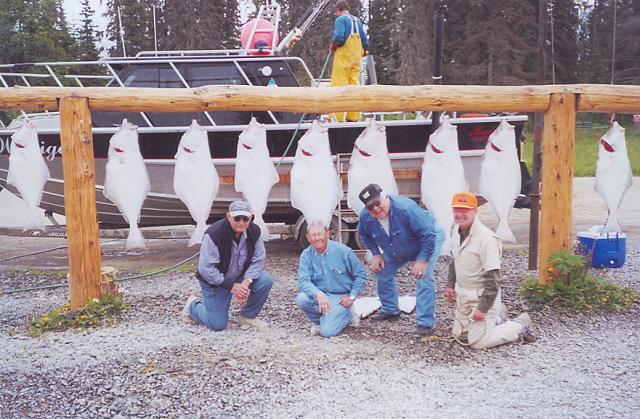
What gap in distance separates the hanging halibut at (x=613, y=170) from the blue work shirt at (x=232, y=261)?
9.73 feet

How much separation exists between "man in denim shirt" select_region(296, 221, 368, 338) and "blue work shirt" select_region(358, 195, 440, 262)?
0.26 metres

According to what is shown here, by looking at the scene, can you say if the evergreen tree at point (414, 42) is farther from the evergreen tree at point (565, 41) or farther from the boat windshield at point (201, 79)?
the boat windshield at point (201, 79)

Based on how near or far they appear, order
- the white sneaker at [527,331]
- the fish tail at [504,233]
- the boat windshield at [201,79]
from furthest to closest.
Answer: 1. the boat windshield at [201,79]
2. the fish tail at [504,233]
3. the white sneaker at [527,331]

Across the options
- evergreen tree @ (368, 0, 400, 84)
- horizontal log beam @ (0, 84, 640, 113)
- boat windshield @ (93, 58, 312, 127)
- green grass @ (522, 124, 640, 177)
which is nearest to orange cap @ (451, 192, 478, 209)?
horizontal log beam @ (0, 84, 640, 113)

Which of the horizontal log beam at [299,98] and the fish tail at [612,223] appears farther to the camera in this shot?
the fish tail at [612,223]

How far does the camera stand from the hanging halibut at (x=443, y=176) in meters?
5.50

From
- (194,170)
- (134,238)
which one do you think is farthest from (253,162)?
(134,238)

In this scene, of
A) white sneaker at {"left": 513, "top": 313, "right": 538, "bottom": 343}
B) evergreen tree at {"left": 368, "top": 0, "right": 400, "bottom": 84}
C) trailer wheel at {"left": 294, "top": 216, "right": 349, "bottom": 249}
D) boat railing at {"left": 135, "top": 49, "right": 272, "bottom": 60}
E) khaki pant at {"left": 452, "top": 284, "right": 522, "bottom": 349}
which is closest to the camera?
khaki pant at {"left": 452, "top": 284, "right": 522, "bottom": 349}

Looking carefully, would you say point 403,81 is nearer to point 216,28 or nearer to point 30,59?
point 216,28

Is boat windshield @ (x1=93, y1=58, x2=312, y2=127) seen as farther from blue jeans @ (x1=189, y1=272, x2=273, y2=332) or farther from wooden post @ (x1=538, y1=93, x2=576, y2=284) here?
wooden post @ (x1=538, y1=93, x2=576, y2=284)

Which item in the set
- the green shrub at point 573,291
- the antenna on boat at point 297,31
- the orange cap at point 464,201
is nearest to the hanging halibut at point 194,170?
the orange cap at point 464,201

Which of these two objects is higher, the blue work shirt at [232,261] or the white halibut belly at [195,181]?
the white halibut belly at [195,181]

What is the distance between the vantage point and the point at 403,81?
26.8 m

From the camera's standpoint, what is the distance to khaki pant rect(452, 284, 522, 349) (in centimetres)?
463
